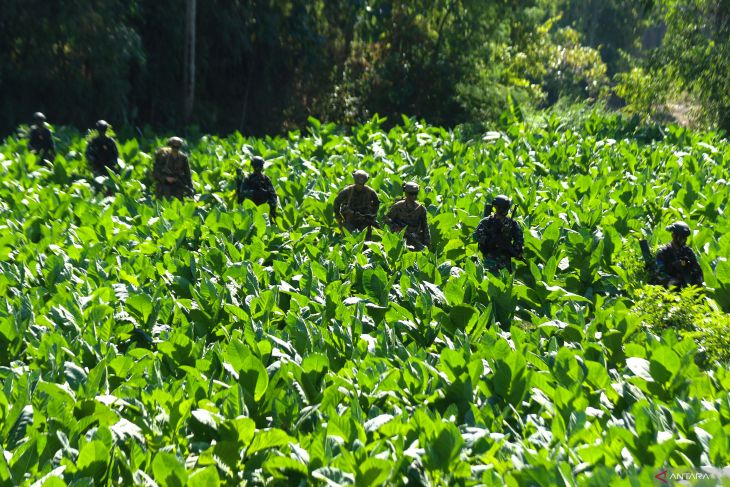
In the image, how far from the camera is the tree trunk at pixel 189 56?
24.8 meters

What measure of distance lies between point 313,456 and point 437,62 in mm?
26919

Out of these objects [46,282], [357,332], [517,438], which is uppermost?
[517,438]

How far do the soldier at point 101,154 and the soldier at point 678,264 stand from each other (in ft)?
30.8

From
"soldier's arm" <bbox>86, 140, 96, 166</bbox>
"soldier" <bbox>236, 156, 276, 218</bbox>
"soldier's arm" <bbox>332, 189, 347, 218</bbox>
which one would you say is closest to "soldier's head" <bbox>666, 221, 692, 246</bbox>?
"soldier's arm" <bbox>332, 189, 347, 218</bbox>

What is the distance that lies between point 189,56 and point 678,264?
65.1ft

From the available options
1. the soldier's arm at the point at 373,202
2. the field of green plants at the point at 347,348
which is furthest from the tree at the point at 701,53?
the soldier's arm at the point at 373,202

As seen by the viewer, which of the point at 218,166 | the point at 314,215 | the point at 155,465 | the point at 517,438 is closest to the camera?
the point at 155,465

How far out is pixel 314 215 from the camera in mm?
12359

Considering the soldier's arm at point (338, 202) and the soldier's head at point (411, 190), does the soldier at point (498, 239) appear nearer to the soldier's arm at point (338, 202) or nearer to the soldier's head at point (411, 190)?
the soldier's head at point (411, 190)

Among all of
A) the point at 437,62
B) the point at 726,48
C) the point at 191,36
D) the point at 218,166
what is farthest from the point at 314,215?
the point at 726,48

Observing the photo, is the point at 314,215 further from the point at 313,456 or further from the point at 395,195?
the point at 313,456

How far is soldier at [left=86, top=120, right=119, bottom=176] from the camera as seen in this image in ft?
47.0

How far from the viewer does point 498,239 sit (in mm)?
9055

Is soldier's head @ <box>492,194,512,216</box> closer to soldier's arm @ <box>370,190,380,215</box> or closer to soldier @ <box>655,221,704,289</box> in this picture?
soldier @ <box>655,221,704,289</box>
